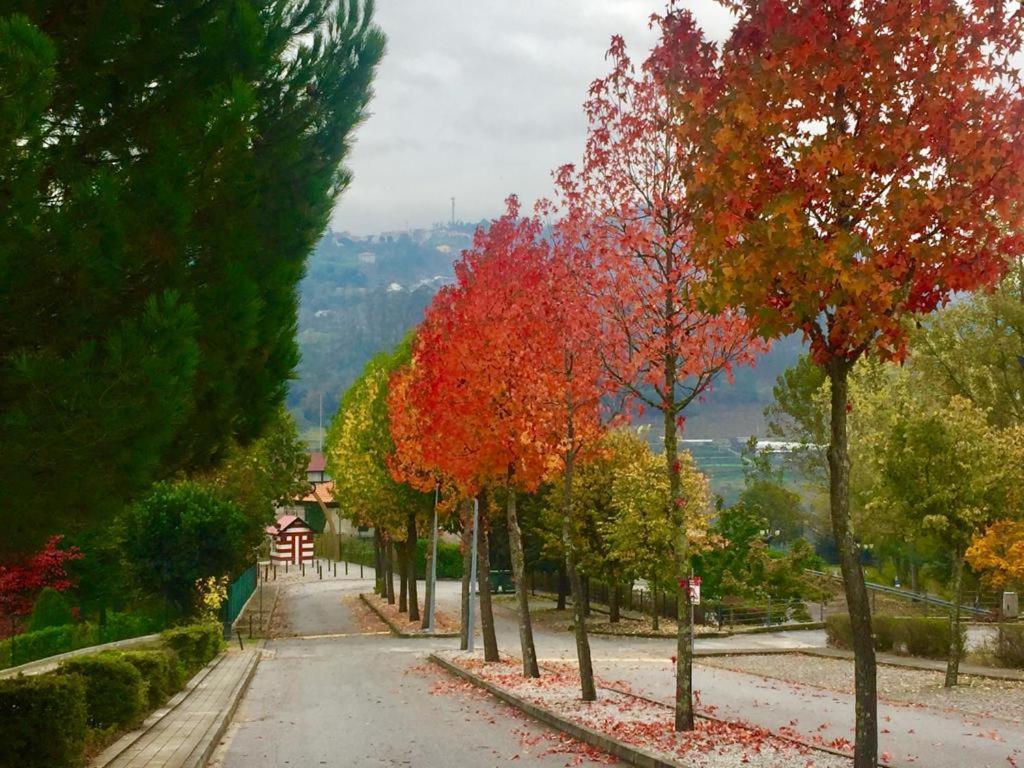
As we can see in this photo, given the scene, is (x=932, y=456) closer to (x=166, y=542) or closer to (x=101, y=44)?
(x=101, y=44)

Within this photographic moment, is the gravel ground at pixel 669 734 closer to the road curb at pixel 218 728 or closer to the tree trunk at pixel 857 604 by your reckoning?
the tree trunk at pixel 857 604

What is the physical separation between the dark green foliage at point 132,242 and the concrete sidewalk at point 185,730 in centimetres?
376

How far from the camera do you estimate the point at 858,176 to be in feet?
28.6

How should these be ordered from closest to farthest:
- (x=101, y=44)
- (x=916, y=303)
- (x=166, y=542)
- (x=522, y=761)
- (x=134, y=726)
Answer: (x=101, y=44)
(x=916, y=303)
(x=522, y=761)
(x=134, y=726)
(x=166, y=542)

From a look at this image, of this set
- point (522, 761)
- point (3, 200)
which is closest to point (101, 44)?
point (3, 200)

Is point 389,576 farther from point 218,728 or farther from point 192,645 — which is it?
point 218,728

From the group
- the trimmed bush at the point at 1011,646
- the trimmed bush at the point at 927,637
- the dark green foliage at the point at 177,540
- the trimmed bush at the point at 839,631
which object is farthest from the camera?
the dark green foliage at the point at 177,540

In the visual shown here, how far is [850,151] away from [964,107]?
1.03 metres

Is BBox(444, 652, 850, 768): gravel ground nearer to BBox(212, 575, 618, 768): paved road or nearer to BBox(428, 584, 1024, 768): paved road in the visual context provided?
BBox(212, 575, 618, 768): paved road

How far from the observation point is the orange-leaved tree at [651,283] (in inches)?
559

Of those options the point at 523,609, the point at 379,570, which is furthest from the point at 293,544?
the point at 523,609

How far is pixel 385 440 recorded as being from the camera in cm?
4047

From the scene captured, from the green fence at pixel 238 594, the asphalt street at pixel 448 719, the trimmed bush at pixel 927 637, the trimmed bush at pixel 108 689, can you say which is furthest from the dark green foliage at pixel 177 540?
the trimmed bush at pixel 108 689

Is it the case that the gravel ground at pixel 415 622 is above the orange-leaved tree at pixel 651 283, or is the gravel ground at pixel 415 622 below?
below
